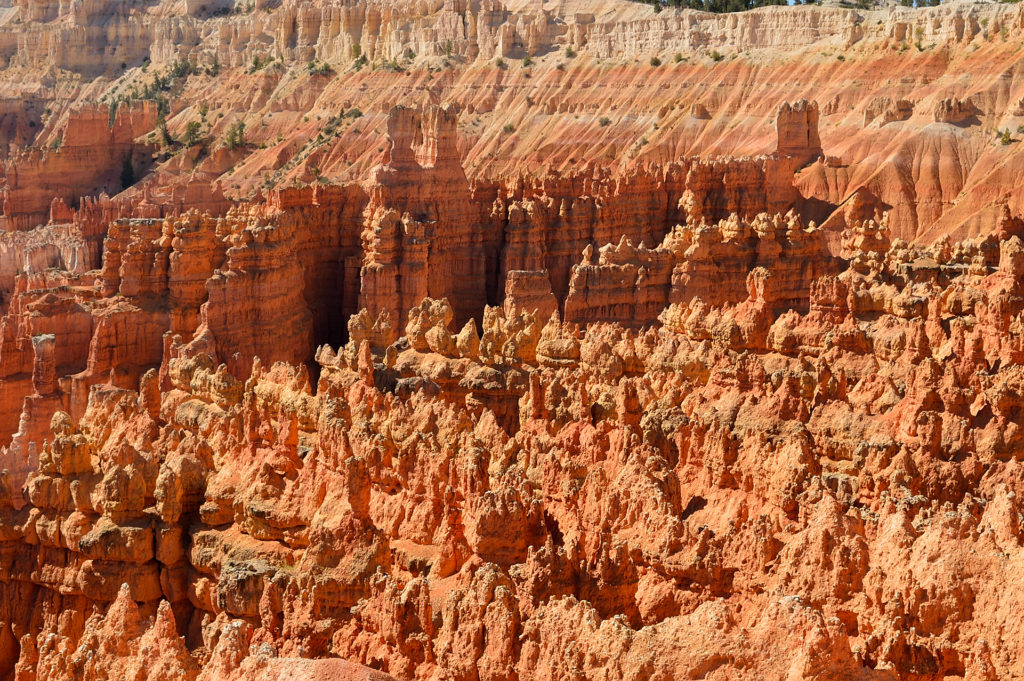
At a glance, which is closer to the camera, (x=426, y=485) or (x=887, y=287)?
(x=426, y=485)

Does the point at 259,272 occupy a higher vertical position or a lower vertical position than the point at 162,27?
lower

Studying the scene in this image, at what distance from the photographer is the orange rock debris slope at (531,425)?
1160cm

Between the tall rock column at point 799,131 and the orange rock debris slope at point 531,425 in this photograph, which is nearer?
the orange rock debris slope at point 531,425

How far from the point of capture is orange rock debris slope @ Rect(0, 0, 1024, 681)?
38.1 feet

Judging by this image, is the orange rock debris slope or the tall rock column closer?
the orange rock debris slope

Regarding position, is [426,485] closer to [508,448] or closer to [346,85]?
[508,448]

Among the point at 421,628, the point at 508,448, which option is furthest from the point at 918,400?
the point at 421,628

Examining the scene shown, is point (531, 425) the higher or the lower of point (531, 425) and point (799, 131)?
the lower

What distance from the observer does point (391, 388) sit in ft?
82.7

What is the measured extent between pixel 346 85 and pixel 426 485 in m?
85.8

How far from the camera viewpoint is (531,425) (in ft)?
63.5

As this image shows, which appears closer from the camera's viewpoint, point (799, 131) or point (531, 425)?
point (531, 425)

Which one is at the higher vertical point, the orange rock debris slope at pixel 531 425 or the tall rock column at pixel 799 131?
the tall rock column at pixel 799 131

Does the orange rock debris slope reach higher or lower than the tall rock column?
lower
